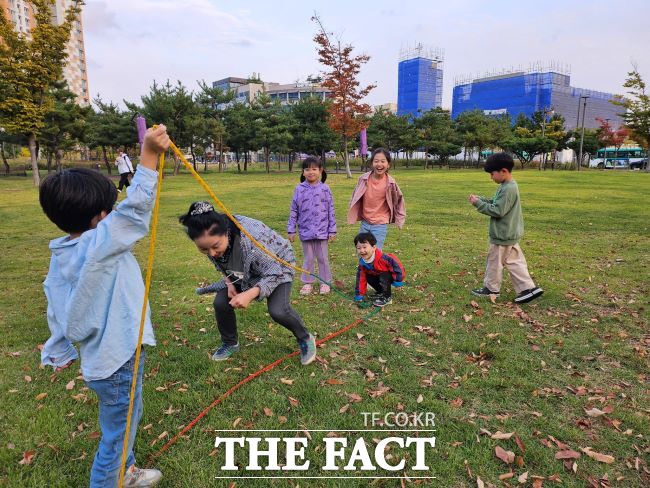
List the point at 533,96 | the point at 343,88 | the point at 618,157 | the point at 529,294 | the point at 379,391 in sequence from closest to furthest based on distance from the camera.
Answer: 1. the point at 379,391
2. the point at 529,294
3. the point at 343,88
4. the point at 618,157
5. the point at 533,96

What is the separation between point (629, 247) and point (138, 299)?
9929 mm

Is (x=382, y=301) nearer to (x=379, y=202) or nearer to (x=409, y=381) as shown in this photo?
(x=379, y=202)

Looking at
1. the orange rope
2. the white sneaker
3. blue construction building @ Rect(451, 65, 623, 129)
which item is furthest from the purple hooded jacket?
blue construction building @ Rect(451, 65, 623, 129)

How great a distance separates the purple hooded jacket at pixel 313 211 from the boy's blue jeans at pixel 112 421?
3991mm

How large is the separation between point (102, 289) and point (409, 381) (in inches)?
111

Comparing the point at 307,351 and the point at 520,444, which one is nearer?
the point at 520,444

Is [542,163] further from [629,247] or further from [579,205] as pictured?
[629,247]

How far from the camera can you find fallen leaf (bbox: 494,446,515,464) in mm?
2924

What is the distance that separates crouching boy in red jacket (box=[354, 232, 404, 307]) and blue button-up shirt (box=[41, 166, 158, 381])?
3.65m

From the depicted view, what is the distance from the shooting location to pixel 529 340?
4.71 meters

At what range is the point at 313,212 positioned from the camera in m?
6.09

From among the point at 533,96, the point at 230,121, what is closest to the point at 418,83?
the point at 533,96

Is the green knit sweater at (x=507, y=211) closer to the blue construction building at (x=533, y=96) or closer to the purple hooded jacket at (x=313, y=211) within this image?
the purple hooded jacket at (x=313, y=211)

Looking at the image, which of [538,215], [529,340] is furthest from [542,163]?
[529,340]
